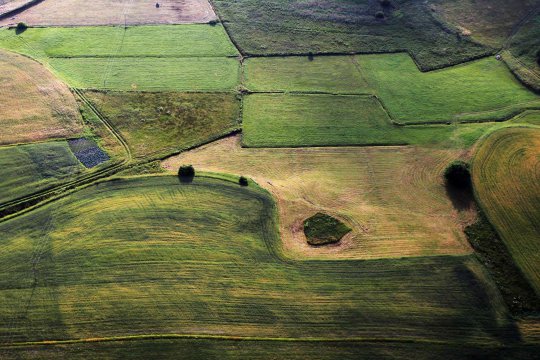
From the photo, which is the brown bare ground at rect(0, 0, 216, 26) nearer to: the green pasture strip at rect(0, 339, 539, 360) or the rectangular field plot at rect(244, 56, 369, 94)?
the rectangular field plot at rect(244, 56, 369, 94)

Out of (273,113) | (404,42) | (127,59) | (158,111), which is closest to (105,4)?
(127,59)

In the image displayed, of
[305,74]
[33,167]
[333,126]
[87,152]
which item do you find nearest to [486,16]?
[305,74]

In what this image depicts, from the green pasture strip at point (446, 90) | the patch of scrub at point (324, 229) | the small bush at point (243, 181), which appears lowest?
the patch of scrub at point (324, 229)

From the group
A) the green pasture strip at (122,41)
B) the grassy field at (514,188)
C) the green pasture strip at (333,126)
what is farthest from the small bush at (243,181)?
the green pasture strip at (122,41)

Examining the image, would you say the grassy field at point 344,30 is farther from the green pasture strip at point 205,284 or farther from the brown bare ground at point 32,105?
the green pasture strip at point 205,284

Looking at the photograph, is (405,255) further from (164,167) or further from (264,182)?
(164,167)

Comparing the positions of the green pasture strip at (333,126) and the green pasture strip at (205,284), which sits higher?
the green pasture strip at (333,126)

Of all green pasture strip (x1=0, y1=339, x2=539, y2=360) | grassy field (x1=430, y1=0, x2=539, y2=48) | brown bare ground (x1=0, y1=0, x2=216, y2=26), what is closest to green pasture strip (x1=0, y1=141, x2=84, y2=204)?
green pasture strip (x1=0, y1=339, x2=539, y2=360)
